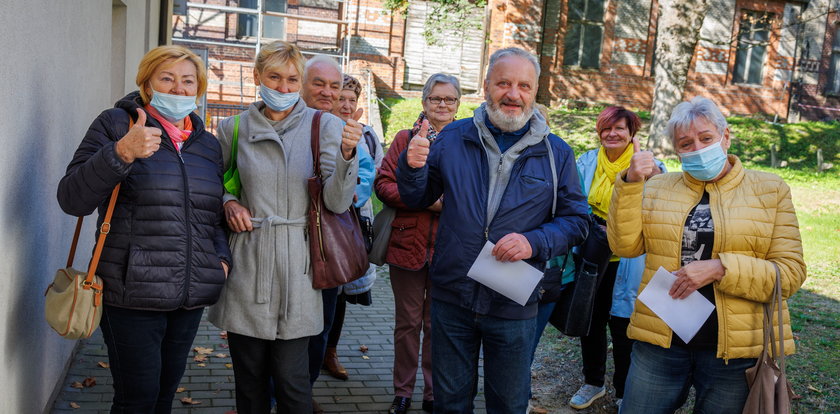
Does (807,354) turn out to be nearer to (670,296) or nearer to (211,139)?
(670,296)

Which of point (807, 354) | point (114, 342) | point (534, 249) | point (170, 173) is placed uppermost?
point (170, 173)

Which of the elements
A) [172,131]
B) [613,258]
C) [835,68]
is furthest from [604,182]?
[835,68]

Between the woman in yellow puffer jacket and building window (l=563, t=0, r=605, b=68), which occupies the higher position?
building window (l=563, t=0, r=605, b=68)

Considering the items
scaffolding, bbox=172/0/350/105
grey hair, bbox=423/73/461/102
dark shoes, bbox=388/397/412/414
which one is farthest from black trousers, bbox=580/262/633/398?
scaffolding, bbox=172/0/350/105

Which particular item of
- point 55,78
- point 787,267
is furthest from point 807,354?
point 55,78

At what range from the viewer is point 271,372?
155 inches

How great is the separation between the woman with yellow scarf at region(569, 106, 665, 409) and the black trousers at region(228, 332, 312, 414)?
2.26 metres

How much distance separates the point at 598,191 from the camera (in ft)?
16.7

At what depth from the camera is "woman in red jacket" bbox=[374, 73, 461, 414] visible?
4.96 metres

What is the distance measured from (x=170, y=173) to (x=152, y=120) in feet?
0.91

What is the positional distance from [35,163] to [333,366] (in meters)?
2.78

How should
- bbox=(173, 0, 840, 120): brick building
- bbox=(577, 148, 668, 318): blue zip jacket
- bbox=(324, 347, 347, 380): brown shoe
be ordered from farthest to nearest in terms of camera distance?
1. bbox=(173, 0, 840, 120): brick building
2. bbox=(324, 347, 347, 380): brown shoe
3. bbox=(577, 148, 668, 318): blue zip jacket

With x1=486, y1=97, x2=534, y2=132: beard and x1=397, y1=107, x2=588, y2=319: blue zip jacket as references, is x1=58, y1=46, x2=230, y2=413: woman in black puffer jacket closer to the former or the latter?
x1=397, y1=107, x2=588, y2=319: blue zip jacket

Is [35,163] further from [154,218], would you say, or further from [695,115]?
[695,115]
